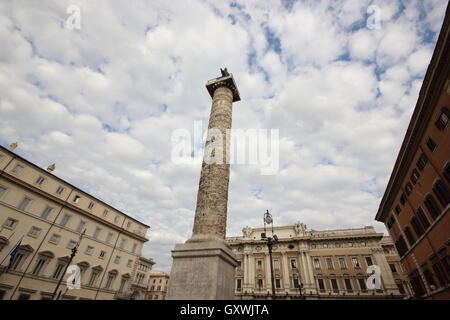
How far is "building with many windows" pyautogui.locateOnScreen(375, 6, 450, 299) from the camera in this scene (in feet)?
41.1

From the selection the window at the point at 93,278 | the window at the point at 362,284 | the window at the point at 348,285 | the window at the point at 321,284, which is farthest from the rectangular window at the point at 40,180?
the window at the point at 362,284

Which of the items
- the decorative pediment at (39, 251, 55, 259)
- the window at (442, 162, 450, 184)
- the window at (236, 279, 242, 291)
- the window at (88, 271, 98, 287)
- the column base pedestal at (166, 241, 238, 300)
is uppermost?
the window at (442, 162, 450, 184)

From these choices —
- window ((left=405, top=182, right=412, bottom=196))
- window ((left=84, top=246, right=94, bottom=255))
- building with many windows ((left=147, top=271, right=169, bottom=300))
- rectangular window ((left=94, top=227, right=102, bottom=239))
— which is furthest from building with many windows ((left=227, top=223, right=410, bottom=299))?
building with many windows ((left=147, top=271, right=169, bottom=300))

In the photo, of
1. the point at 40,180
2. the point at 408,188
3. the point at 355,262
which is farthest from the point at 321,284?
the point at 40,180

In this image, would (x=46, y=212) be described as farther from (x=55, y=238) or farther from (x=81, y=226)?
(x=81, y=226)

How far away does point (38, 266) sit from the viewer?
23031 millimetres

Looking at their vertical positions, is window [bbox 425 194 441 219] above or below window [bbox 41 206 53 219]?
below

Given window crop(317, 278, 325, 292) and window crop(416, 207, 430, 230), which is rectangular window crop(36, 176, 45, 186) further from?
window crop(317, 278, 325, 292)

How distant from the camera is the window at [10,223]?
2099 cm
